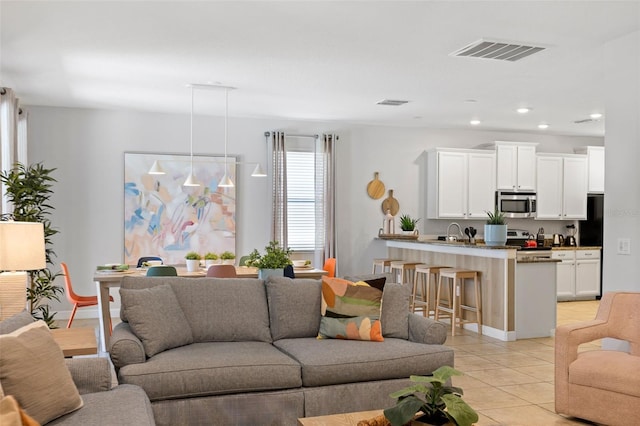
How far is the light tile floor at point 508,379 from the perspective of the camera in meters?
4.01

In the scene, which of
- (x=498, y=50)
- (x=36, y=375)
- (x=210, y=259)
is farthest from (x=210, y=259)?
(x=36, y=375)

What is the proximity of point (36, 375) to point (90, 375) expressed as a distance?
0.55 meters

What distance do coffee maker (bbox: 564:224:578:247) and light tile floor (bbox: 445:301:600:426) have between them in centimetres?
369

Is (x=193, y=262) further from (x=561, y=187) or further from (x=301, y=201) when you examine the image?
(x=561, y=187)

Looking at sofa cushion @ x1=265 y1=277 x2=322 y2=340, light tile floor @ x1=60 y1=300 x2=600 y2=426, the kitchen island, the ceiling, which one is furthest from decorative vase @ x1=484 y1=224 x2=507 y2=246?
sofa cushion @ x1=265 y1=277 x2=322 y2=340

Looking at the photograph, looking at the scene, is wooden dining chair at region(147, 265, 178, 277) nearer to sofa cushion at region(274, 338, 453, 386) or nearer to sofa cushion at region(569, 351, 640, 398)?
sofa cushion at region(274, 338, 453, 386)

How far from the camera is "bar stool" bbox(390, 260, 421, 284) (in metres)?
7.98

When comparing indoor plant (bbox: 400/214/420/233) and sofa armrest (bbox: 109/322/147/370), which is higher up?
indoor plant (bbox: 400/214/420/233)

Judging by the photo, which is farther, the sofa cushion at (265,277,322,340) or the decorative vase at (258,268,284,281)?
the decorative vase at (258,268,284,281)

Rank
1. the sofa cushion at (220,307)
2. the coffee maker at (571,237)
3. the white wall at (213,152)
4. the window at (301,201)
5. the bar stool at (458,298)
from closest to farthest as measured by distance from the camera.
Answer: the sofa cushion at (220,307)
the bar stool at (458,298)
the white wall at (213,152)
the window at (301,201)
the coffee maker at (571,237)

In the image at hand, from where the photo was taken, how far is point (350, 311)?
13.3 ft

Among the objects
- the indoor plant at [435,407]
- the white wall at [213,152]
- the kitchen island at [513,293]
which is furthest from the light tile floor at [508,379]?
the white wall at [213,152]

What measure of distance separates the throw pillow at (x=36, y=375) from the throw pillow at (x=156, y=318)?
88 centimetres

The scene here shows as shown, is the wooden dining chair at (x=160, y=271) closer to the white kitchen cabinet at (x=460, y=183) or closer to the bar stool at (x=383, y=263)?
the bar stool at (x=383, y=263)
